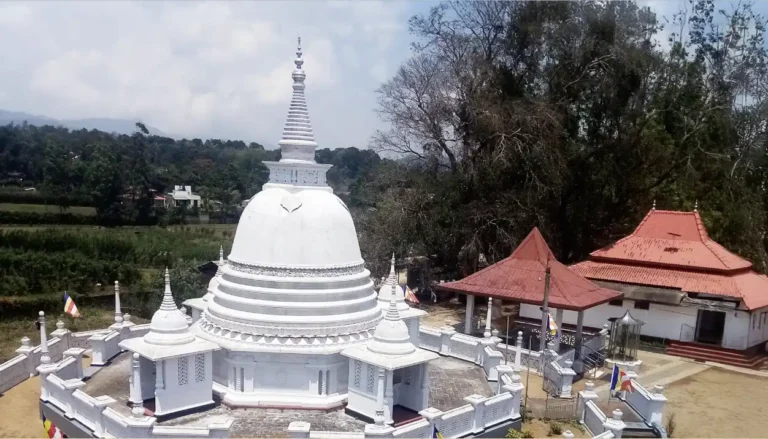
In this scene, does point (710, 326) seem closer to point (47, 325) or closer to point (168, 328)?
point (168, 328)

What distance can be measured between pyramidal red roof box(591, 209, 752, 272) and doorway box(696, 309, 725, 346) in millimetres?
2106

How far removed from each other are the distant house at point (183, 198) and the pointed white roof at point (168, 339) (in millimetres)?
55419

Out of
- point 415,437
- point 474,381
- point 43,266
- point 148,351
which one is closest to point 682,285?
point 474,381

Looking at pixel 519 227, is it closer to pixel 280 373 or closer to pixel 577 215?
pixel 577 215

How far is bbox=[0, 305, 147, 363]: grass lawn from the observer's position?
25734mm

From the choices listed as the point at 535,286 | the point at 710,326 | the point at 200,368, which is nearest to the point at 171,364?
the point at 200,368

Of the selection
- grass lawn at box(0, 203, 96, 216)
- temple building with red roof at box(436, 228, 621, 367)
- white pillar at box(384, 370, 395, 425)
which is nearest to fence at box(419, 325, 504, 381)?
temple building with red roof at box(436, 228, 621, 367)

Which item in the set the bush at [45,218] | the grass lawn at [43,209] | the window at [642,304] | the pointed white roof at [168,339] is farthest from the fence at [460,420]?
the grass lawn at [43,209]

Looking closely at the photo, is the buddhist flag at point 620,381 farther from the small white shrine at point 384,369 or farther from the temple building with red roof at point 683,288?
the temple building with red roof at point 683,288

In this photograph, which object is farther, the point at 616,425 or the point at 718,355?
the point at 718,355

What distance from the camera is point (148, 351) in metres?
14.6

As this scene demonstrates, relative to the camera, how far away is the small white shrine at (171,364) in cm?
1473

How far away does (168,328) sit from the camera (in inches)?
595

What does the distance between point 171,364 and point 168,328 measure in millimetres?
942
